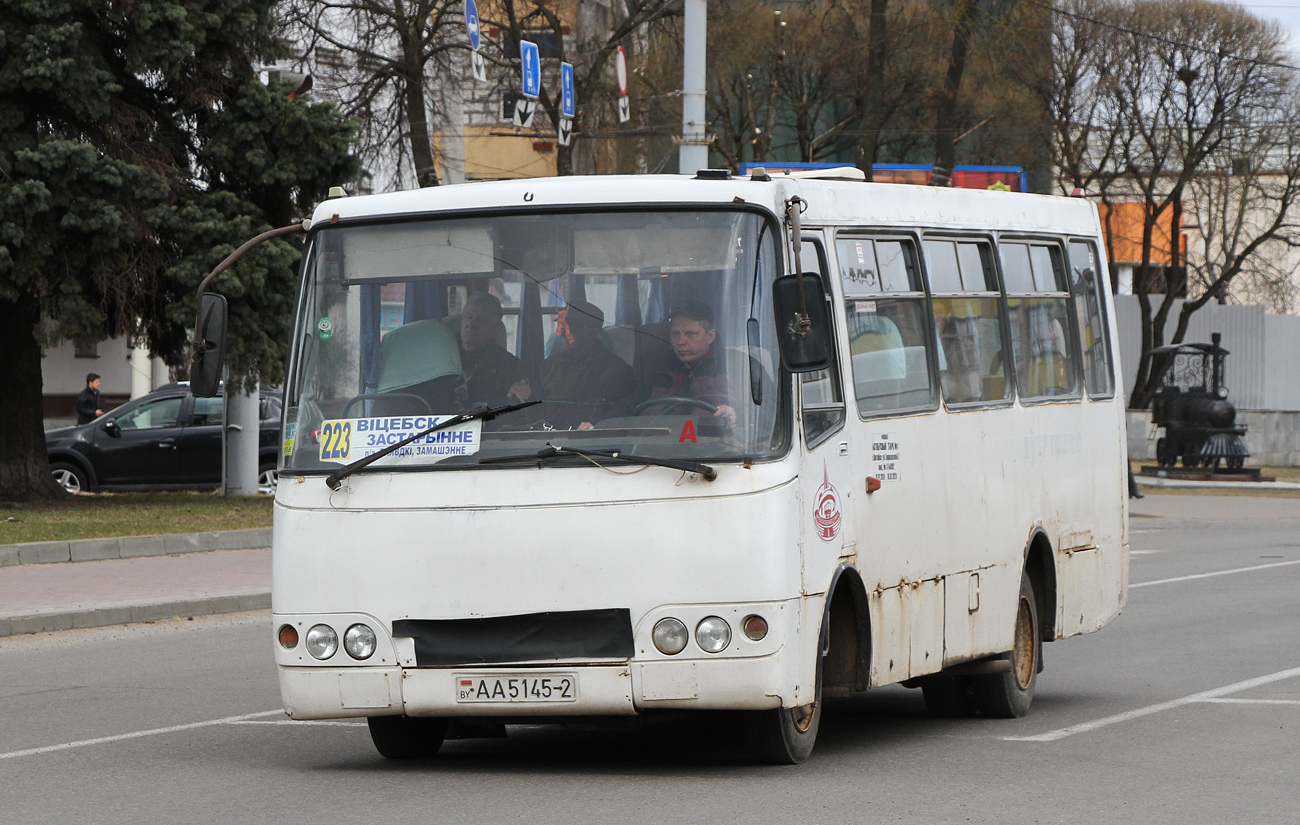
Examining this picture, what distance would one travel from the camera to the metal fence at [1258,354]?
150 feet

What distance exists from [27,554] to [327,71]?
18.3m

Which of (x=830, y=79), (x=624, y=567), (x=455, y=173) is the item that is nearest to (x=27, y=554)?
(x=624, y=567)

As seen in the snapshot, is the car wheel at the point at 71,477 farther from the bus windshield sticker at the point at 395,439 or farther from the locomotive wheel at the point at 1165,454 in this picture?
the bus windshield sticker at the point at 395,439

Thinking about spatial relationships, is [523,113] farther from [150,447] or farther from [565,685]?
[565,685]

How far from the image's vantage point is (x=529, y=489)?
7.45 metres

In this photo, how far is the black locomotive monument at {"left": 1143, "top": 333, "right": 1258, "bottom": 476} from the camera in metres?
37.5

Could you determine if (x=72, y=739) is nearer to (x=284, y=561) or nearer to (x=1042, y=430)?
(x=284, y=561)

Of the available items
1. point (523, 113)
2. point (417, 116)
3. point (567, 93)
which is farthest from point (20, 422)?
point (417, 116)

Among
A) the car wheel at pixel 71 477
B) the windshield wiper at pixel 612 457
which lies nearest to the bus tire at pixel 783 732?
the windshield wiper at pixel 612 457

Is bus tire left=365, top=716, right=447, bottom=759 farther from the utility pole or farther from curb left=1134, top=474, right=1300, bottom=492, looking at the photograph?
curb left=1134, top=474, right=1300, bottom=492

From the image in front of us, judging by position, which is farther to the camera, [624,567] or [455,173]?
[455,173]

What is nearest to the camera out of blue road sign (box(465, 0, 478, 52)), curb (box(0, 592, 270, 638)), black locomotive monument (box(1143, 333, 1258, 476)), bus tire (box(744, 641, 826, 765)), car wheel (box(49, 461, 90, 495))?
bus tire (box(744, 641, 826, 765))

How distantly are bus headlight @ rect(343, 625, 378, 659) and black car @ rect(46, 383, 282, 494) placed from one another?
69.7 ft

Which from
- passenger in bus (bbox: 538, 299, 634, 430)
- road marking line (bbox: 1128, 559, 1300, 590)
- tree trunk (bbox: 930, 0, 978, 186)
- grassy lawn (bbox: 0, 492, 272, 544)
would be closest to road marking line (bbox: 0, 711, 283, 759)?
passenger in bus (bbox: 538, 299, 634, 430)
